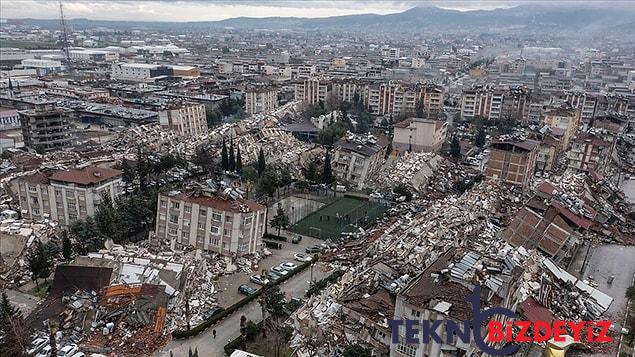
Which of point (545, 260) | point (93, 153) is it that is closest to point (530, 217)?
point (545, 260)

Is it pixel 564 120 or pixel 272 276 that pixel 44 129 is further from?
pixel 564 120

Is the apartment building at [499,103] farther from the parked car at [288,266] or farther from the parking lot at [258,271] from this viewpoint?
the parked car at [288,266]

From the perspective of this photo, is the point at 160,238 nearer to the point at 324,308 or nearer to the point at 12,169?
the point at 324,308

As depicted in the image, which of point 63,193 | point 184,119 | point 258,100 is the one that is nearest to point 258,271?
point 63,193

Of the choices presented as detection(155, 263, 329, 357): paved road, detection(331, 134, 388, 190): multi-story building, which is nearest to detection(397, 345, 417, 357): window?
detection(155, 263, 329, 357): paved road

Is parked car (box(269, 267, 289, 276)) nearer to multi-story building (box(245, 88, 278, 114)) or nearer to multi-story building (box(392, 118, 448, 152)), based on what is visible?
multi-story building (box(392, 118, 448, 152))

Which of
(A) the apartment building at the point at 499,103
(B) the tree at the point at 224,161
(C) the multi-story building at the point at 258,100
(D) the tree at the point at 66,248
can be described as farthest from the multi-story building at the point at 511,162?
(C) the multi-story building at the point at 258,100
